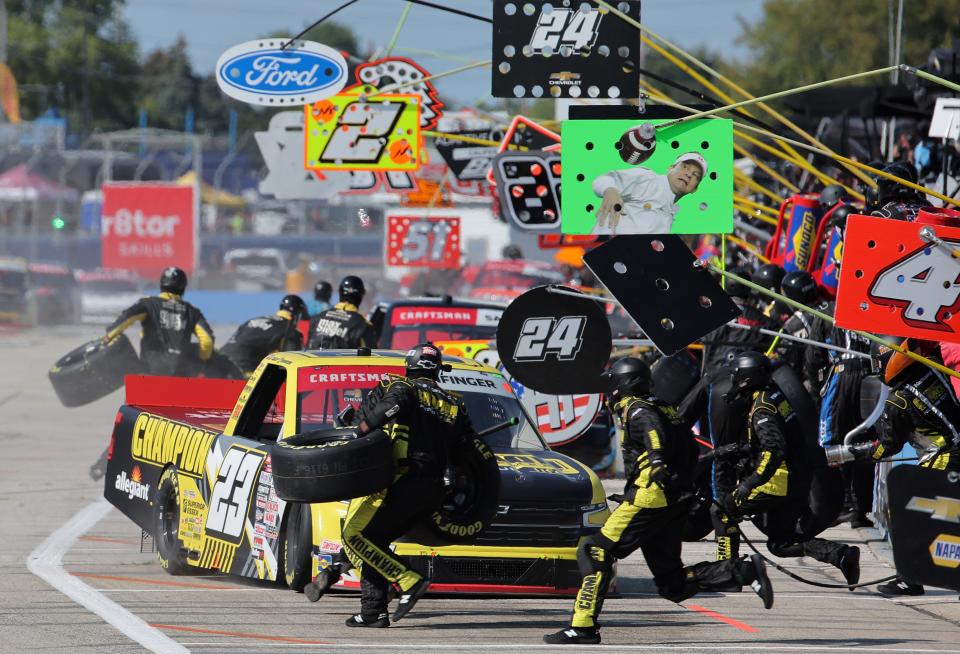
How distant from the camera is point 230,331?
37.7 meters

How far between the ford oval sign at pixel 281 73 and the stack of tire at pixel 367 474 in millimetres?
4725

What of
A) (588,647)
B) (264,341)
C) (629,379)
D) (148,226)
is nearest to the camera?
(588,647)

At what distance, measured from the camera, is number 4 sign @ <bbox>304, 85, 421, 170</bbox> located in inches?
608

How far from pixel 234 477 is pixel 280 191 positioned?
7.86 metres

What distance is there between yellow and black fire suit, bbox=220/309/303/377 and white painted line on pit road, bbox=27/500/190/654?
311 cm

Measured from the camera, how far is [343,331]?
49.6 ft

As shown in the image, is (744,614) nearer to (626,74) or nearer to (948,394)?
(948,394)

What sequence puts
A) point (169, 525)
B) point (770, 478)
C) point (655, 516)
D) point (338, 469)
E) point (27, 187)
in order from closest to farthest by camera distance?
point (338, 469)
point (655, 516)
point (770, 478)
point (169, 525)
point (27, 187)

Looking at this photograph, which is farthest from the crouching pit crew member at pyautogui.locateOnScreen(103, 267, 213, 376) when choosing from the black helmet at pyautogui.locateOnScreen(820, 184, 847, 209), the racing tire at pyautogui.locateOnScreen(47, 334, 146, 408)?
the black helmet at pyautogui.locateOnScreen(820, 184, 847, 209)

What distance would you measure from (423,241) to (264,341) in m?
9.15

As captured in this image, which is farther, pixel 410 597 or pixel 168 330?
pixel 168 330

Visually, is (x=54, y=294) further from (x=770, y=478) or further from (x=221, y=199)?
(x=221, y=199)

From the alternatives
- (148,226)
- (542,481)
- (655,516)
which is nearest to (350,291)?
(542,481)

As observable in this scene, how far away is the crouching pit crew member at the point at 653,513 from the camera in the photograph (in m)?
8.32
